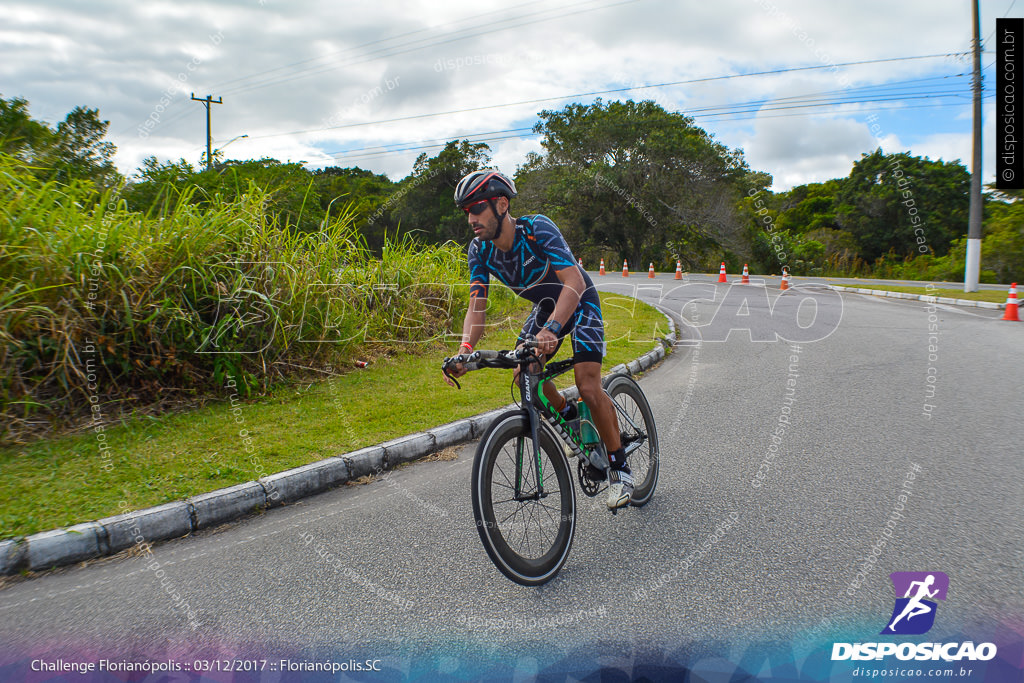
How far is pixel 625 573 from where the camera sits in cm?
311

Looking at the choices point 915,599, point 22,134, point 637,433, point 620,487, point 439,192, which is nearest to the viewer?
point 915,599

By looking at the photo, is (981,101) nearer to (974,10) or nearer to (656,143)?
(974,10)

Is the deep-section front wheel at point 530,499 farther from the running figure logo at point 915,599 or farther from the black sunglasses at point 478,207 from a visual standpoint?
the running figure logo at point 915,599

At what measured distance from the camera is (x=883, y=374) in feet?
24.5

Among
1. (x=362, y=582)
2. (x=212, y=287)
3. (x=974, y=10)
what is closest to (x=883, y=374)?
(x=362, y=582)

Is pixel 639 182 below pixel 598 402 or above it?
above

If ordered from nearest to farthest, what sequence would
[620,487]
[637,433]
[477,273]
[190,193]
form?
[477,273]
[620,487]
[637,433]
[190,193]

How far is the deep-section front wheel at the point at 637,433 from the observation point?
3.95 m

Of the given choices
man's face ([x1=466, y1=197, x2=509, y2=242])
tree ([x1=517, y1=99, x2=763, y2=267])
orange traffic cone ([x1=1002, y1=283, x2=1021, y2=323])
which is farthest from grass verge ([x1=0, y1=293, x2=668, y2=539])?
tree ([x1=517, y1=99, x2=763, y2=267])

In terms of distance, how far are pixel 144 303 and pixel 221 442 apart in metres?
1.63

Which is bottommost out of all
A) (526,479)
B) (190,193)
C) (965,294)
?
(526,479)

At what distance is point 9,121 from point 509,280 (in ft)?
47.4

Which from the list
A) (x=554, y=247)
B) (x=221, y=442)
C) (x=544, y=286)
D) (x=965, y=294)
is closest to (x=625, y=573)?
(x=544, y=286)

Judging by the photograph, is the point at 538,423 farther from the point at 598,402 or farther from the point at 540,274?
the point at 540,274
